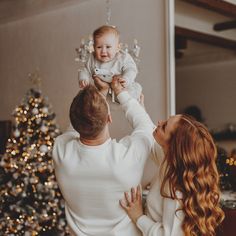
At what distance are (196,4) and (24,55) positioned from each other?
2459mm

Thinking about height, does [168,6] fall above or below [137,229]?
above

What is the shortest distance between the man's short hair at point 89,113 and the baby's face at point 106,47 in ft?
1.86

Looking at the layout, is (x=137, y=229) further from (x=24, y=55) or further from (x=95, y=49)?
(x=24, y=55)

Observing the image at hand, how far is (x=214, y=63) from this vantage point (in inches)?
155

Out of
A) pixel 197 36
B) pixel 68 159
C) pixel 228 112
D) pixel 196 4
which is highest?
pixel 196 4

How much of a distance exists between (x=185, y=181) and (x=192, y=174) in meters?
0.04

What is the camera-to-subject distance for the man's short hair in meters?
1.86

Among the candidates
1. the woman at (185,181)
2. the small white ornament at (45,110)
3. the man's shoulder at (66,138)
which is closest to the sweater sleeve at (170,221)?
the woman at (185,181)

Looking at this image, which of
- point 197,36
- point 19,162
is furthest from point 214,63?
point 19,162

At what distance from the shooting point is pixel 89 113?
6.10 feet

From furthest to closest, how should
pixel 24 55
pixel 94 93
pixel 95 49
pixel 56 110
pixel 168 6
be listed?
pixel 24 55, pixel 56 110, pixel 168 6, pixel 95 49, pixel 94 93

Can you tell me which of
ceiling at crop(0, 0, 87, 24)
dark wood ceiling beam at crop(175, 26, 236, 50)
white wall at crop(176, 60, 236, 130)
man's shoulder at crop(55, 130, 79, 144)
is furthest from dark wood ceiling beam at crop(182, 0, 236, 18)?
man's shoulder at crop(55, 130, 79, 144)

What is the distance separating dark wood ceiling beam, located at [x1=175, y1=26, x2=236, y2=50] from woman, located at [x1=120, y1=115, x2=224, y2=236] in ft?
7.08

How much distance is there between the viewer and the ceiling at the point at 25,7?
492 centimetres
